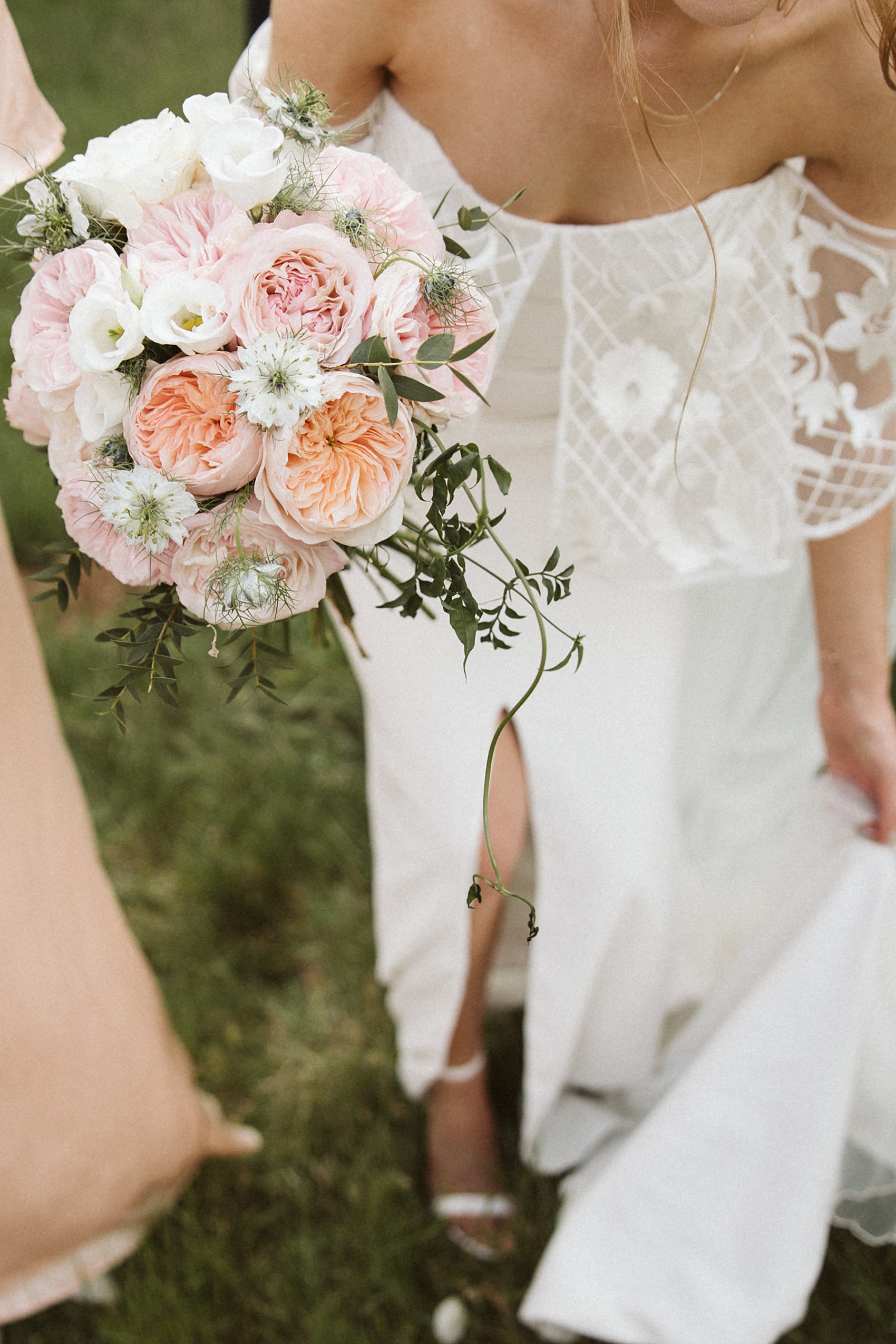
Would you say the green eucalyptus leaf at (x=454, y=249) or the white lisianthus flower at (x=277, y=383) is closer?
the white lisianthus flower at (x=277, y=383)

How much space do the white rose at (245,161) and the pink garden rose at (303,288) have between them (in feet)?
0.11

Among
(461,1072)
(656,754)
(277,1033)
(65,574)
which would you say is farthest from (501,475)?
(277,1033)

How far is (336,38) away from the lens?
119 cm

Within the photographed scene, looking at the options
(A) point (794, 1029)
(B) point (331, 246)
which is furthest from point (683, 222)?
(A) point (794, 1029)

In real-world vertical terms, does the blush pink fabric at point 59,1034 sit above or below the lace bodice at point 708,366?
below

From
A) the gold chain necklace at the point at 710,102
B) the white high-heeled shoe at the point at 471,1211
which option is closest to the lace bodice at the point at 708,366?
the gold chain necklace at the point at 710,102

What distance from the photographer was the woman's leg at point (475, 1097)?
62.2 inches

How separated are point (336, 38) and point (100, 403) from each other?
0.59 metres

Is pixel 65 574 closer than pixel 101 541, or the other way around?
pixel 101 541

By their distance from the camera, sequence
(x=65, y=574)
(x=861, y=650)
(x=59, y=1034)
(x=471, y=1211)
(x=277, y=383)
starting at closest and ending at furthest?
1. (x=277, y=383)
2. (x=65, y=574)
3. (x=59, y=1034)
4. (x=861, y=650)
5. (x=471, y=1211)

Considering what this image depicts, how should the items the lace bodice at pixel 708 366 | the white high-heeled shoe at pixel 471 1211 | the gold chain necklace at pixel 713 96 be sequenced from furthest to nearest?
the white high-heeled shoe at pixel 471 1211, the lace bodice at pixel 708 366, the gold chain necklace at pixel 713 96

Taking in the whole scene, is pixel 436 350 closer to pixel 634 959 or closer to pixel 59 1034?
pixel 59 1034

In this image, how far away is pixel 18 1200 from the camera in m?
1.32

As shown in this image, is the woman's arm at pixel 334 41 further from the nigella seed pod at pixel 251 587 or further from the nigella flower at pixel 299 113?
the nigella seed pod at pixel 251 587
